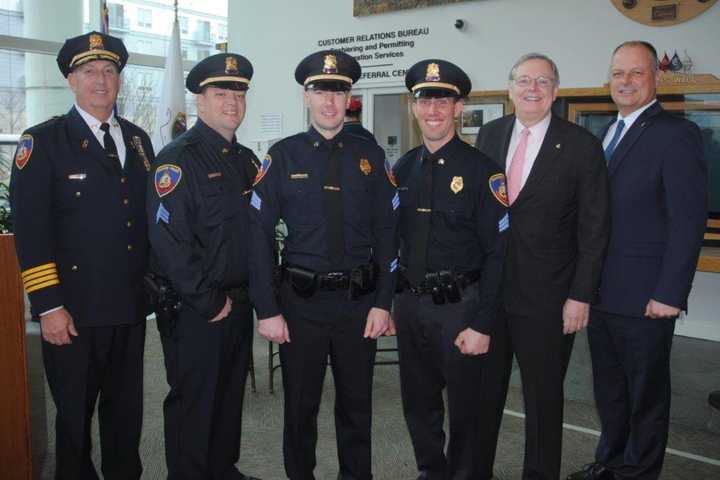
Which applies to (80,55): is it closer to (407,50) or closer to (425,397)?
(425,397)

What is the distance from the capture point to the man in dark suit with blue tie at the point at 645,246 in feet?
7.44

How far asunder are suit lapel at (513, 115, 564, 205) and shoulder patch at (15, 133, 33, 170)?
1663 millimetres

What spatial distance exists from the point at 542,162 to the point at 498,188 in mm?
197

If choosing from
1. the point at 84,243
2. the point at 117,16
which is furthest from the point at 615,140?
the point at 117,16

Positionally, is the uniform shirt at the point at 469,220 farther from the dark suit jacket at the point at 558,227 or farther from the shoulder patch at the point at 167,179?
the shoulder patch at the point at 167,179

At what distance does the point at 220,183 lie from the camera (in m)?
2.18

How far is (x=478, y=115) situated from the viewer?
6035mm

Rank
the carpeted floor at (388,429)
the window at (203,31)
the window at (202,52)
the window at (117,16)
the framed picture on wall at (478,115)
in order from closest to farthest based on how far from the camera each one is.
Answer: the carpeted floor at (388,429) → the framed picture on wall at (478,115) → the window at (117,16) → the window at (203,31) → the window at (202,52)

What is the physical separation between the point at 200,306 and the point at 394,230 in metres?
0.72

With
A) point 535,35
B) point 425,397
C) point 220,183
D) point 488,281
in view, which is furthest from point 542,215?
point 535,35

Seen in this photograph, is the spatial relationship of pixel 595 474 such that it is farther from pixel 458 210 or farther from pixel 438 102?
pixel 438 102

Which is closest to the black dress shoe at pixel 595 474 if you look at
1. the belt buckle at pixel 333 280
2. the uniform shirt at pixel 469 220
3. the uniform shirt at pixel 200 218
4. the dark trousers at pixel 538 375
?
the dark trousers at pixel 538 375

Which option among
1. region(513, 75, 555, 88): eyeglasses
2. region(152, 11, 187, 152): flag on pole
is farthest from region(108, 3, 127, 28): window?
region(513, 75, 555, 88): eyeglasses

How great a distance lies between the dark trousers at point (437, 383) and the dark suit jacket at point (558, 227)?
10.0 inches
